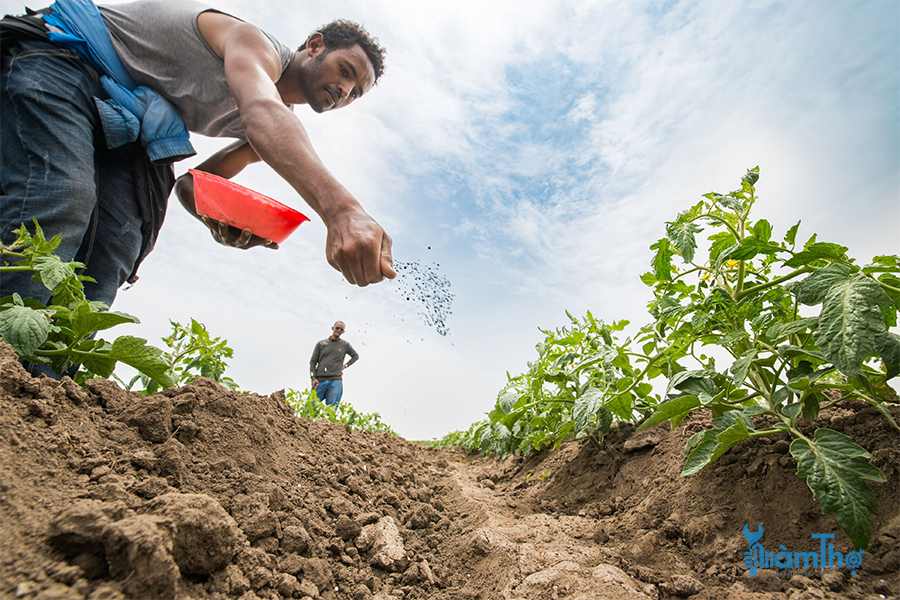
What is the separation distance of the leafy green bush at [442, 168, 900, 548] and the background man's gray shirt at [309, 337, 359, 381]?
22.0ft

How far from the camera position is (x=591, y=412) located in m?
1.61

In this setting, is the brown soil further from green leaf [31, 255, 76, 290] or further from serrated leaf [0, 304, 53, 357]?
green leaf [31, 255, 76, 290]

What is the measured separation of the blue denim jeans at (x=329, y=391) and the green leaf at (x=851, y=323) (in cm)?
815

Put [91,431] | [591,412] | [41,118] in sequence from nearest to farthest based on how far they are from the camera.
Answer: [91,431], [591,412], [41,118]

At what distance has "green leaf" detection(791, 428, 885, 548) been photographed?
1005mm

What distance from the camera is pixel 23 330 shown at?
1.34 m

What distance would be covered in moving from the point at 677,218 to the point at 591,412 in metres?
0.91

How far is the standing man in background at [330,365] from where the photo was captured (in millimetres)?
8430

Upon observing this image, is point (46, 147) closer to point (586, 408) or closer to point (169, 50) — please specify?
point (169, 50)

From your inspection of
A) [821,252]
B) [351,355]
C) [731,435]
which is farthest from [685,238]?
[351,355]

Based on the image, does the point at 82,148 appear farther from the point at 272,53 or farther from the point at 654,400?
the point at 654,400

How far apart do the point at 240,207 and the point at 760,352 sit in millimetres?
2279

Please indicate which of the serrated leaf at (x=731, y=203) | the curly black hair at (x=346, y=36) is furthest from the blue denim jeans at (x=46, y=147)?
the serrated leaf at (x=731, y=203)

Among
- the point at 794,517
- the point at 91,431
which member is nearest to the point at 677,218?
the point at 794,517
